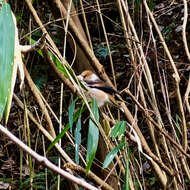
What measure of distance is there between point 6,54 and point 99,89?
1.29 metres

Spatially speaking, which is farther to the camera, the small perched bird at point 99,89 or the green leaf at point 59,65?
the small perched bird at point 99,89

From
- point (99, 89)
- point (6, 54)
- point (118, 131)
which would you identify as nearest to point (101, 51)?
point (99, 89)

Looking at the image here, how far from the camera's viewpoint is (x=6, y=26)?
0.84 meters

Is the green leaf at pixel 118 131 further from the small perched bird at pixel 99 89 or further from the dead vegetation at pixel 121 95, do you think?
the small perched bird at pixel 99 89

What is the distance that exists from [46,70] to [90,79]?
2.30 m

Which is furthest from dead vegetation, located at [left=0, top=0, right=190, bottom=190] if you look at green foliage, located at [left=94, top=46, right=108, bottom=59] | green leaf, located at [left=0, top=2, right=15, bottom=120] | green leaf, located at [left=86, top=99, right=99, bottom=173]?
green leaf, located at [left=0, top=2, right=15, bottom=120]

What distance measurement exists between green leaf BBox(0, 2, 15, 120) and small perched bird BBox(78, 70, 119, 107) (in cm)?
111

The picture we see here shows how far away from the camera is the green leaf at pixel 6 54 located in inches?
28.9

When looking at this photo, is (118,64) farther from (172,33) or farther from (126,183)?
(126,183)

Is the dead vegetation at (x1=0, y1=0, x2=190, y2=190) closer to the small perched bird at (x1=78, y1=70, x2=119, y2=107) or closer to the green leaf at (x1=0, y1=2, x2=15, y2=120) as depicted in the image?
the small perched bird at (x1=78, y1=70, x2=119, y2=107)

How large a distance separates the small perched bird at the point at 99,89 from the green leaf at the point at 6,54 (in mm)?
1111

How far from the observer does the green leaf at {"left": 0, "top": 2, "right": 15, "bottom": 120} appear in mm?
735

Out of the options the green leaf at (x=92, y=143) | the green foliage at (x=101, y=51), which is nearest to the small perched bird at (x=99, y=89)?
the green leaf at (x=92, y=143)

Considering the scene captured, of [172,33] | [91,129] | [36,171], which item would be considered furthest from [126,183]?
[172,33]
